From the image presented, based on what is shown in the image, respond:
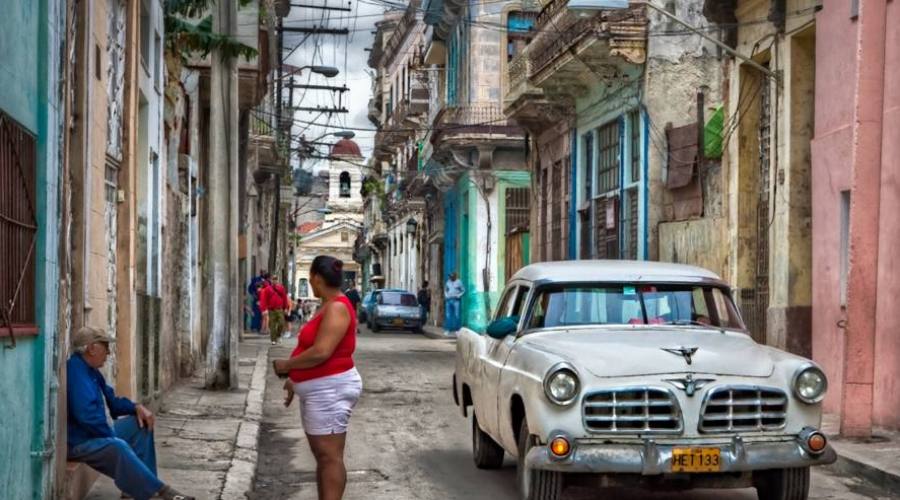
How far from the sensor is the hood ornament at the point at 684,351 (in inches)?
331

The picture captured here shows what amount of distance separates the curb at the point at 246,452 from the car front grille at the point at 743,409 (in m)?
3.30

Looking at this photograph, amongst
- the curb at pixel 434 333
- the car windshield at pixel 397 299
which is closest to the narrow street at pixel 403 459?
the curb at pixel 434 333

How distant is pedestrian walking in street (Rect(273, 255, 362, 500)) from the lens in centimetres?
761

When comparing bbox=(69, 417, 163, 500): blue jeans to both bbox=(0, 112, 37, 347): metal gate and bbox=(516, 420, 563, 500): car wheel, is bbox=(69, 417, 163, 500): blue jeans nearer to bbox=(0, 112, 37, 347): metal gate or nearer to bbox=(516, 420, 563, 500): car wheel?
bbox=(0, 112, 37, 347): metal gate

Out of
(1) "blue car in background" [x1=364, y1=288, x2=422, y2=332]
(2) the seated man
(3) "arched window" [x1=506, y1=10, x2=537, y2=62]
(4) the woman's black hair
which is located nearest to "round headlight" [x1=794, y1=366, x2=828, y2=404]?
(4) the woman's black hair

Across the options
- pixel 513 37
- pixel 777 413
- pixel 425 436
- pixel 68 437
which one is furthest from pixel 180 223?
pixel 513 37

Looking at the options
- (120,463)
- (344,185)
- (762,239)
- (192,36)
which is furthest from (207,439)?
(344,185)

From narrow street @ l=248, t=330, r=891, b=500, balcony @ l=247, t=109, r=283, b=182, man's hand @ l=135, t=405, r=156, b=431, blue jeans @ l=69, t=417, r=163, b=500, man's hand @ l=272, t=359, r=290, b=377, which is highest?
balcony @ l=247, t=109, r=283, b=182

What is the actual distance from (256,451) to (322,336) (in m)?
4.84

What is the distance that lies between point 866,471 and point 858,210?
8.91ft

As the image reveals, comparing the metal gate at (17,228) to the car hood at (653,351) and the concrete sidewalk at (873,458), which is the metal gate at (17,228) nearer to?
the car hood at (653,351)

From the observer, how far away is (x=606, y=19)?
78.3 ft

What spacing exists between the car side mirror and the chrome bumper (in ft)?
5.89

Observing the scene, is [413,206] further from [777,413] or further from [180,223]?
[777,413]
